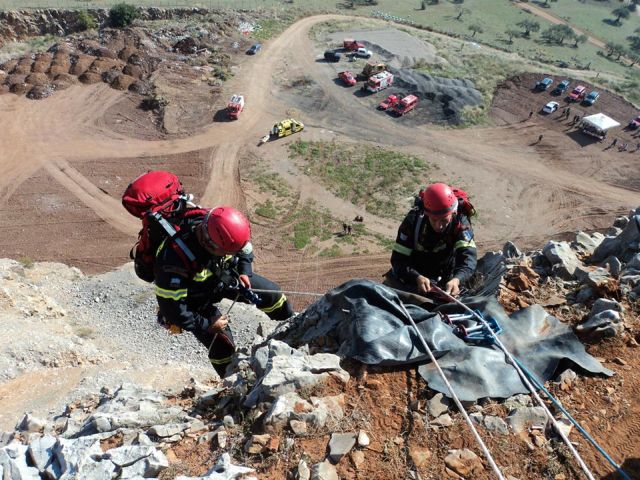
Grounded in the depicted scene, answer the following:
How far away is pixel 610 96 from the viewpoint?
1316 inches

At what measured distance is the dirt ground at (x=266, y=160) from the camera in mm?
20641

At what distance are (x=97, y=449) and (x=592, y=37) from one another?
2566 inches

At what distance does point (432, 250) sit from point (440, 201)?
3.81ft

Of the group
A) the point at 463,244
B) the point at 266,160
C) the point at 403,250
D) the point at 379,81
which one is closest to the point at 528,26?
the point at 379,81

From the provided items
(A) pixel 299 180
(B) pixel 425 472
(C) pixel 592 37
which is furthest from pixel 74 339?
(C) pixel 592 37

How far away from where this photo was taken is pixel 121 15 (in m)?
37.4

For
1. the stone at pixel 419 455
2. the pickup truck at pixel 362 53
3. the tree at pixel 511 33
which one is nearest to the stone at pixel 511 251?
the stone at pixel 419 455

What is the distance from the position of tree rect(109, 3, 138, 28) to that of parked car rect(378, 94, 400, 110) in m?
21.9

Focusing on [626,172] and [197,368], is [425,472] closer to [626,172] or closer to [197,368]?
[197,368]

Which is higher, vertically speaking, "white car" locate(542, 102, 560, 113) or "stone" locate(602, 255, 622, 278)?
"stone" locate(602, 255, 622, 278)

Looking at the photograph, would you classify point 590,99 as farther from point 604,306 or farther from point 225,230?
point 225,230

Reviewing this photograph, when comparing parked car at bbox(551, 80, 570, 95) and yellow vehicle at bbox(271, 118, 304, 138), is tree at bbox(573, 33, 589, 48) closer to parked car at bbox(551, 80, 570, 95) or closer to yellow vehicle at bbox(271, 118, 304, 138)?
parked car at bbox(551, 80, 570, 95)

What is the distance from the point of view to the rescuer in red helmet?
7109 mm

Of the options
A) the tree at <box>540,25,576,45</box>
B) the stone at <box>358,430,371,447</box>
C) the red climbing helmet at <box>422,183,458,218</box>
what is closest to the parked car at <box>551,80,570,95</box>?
the tree at <box>540,25,576,45</box>
